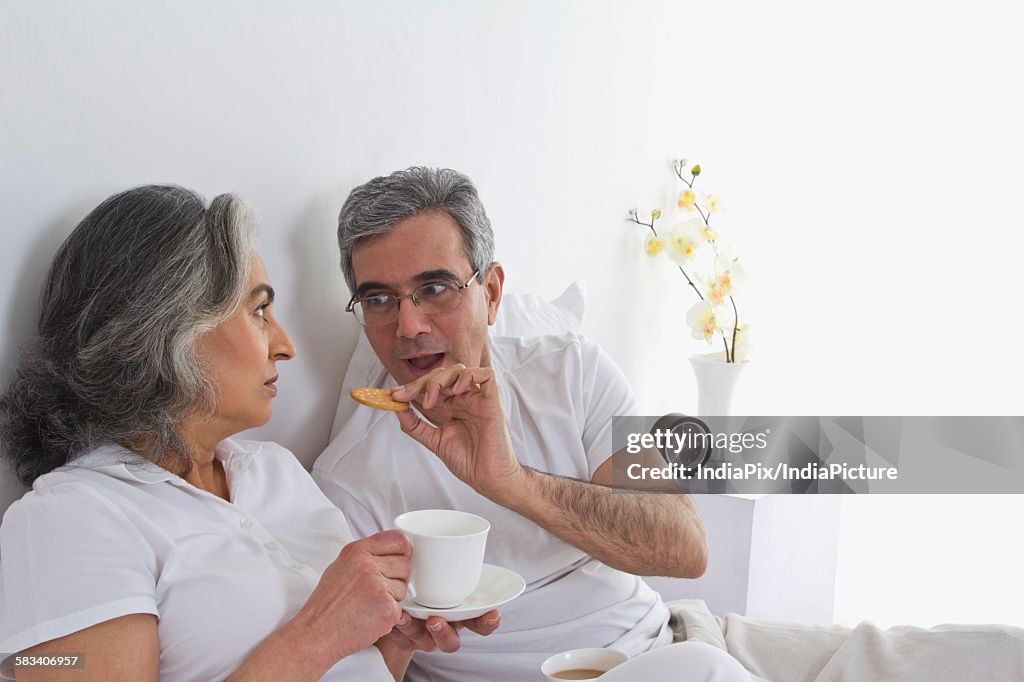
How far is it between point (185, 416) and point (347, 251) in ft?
1.68

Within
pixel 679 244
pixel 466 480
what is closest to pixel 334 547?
pixel 466 480

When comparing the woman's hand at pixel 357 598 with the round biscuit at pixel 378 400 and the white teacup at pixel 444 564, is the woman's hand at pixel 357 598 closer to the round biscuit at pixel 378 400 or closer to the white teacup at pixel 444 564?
the white teacup at pixel 444 564

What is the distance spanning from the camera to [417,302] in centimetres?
168

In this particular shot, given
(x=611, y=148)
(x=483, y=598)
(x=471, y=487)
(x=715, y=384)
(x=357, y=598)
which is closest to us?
(x=357, y=598)

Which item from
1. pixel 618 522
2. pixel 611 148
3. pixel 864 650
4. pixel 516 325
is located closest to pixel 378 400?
pixel 618 522

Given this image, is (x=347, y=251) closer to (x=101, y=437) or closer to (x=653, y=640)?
(x=101, y=437)

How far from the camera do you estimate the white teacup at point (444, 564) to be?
119cm

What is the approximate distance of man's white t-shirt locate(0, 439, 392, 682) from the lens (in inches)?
A: 41.4

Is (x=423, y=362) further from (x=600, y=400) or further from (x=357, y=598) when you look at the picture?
(x=357, y=598)

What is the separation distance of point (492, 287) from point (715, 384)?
50.7 inches

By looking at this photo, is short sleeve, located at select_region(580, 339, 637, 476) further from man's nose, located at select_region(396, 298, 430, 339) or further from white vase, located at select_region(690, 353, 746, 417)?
white vase, located at select_region(690, 353, 746, 417)

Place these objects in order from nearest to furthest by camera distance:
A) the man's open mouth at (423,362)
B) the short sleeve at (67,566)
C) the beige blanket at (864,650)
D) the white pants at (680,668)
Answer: the short sleeve at (67,566), the white pants at (680,668), the beige blanket at (864,650), the man's open mouth at (423,362)

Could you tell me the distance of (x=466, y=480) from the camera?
1552mm

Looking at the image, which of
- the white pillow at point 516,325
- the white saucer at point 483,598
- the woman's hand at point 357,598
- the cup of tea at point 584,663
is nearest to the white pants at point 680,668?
the cup of tea at point 584,663
